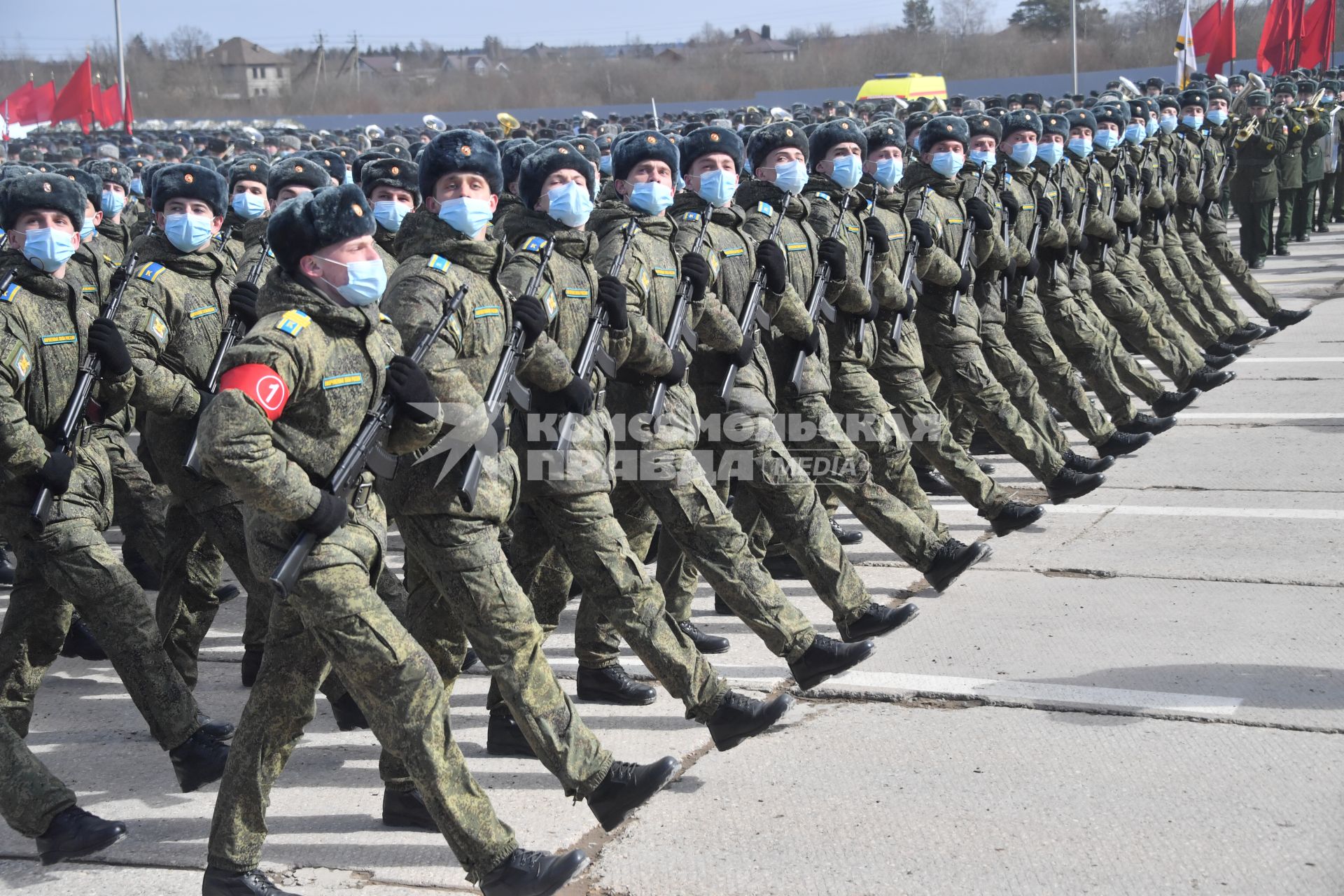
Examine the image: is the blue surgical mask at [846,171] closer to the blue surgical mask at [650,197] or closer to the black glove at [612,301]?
the blue surgical mask at [650,197]

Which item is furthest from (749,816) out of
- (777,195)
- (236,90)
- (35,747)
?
(236,90)

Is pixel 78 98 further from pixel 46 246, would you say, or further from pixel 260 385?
pixel 260 385

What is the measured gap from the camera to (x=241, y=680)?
6113 mm

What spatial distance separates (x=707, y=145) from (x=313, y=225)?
8.90ft

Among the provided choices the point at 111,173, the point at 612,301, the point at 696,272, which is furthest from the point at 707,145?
the point at 111,173

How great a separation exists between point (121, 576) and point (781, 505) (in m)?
2.50

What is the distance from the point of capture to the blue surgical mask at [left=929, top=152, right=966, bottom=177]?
814cm

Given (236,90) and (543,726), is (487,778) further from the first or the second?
(236,90)

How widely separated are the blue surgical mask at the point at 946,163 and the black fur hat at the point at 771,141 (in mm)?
1413

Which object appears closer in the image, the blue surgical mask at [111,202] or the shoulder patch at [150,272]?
the shoulder patch at [150,272]

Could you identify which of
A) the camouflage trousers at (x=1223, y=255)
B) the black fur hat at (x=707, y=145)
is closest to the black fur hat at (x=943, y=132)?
the black fur hat at (x=707, y=145)

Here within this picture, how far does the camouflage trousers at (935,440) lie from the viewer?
7246 millimetres

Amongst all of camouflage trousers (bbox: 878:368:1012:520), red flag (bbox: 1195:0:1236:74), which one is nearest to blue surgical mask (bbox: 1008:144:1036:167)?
camouflage trousers (bbox: 878:368:1012:520)

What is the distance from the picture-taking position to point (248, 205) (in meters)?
7.44
